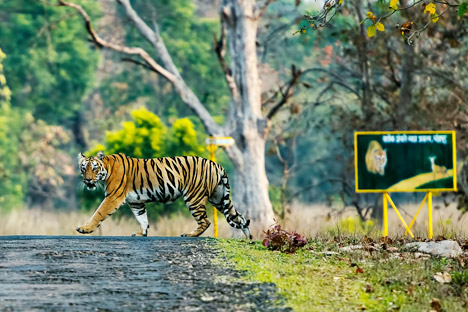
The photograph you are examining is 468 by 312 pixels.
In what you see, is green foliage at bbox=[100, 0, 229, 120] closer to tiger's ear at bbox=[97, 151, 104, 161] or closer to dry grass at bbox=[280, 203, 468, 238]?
dry grass at bbox=[280, 203, 468, 238]

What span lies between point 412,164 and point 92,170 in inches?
226

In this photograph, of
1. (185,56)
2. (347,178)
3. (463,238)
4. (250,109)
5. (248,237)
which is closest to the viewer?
(463,238)

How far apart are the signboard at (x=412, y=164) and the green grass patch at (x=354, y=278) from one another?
194 inches

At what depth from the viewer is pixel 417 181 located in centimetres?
2061

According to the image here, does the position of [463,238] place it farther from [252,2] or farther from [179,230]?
[252,2]

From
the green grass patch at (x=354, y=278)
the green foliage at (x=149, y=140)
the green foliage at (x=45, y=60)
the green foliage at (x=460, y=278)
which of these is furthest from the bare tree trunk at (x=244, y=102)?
the green foliage at (x=45, y=60)

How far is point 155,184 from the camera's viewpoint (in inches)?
766

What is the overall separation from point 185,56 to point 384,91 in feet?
64.7

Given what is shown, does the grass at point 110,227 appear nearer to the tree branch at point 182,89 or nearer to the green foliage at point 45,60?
the tree branch at point 182,89

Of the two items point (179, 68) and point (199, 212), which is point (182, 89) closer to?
point (199, 212)

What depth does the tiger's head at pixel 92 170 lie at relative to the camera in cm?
1881

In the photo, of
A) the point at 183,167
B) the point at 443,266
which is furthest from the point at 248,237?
the point at 443,266

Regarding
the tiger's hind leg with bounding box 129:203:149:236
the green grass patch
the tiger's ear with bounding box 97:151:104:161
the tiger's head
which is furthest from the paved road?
the tiger's hind leg with bounding box 129:203:149:236

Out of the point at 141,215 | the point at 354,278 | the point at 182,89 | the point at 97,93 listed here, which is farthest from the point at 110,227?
the point at 97,93
